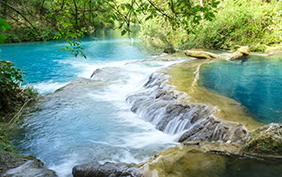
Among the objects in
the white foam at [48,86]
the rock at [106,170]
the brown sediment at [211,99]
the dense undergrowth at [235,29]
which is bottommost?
the white foam at [48,86]

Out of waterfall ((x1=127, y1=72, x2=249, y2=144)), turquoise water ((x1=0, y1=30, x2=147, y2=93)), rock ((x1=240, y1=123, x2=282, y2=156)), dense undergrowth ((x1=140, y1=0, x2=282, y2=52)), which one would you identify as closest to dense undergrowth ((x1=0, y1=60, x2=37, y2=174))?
waterfall ((x1=127, y1=72, x2=249, y2=144))

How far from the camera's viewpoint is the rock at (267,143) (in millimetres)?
3342

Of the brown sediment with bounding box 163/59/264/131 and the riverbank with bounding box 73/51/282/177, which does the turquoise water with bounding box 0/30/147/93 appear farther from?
the riverbank with bounding box 73/51/282/177

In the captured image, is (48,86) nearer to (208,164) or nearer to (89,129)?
(89,129)

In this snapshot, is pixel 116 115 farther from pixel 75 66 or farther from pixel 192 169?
pixel 75 66

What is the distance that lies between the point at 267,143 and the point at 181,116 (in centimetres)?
245

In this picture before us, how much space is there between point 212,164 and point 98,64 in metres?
15.4

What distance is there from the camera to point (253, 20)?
607 inches

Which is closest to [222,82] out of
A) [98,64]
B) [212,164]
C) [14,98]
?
[212,164]

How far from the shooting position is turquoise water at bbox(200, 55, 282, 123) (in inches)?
224

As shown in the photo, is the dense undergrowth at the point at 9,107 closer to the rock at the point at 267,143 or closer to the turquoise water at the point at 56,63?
the rock at the point at 267,143

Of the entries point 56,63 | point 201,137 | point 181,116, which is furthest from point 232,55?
point 56,63

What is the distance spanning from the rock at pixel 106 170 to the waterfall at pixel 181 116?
2058 mm

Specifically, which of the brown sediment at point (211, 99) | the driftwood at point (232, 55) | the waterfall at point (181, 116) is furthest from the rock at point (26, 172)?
the driftwood at point (232, 55)
